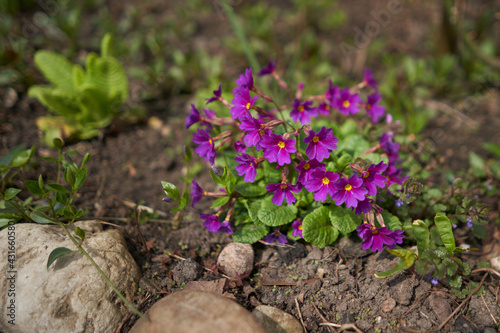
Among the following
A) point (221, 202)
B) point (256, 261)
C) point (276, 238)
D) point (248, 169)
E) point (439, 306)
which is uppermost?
point (248, 169)

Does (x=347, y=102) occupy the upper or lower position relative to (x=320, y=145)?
lower

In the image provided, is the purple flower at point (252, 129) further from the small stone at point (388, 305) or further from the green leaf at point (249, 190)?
the small stone at point (388, 305)

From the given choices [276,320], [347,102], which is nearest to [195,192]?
[276,320]

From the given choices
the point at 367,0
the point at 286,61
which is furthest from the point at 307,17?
the point at 367,0

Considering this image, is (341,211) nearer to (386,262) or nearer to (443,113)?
(386,262)

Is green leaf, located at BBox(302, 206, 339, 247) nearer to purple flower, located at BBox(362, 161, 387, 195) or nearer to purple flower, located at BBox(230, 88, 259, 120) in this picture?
purple flower, located at BBox(362, 161, 387, 195)

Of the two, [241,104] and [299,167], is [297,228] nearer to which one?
[299,167]
